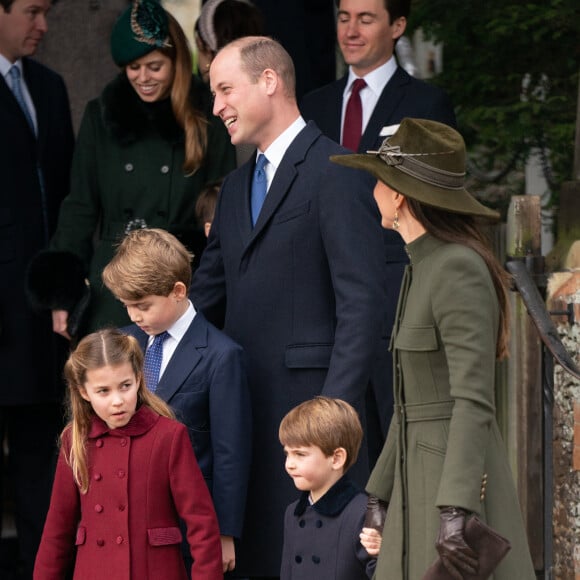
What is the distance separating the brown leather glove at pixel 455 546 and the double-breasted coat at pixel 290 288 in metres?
1.05

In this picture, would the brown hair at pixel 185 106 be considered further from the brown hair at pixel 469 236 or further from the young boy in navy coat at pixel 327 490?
the brown hair at pixel 469 236

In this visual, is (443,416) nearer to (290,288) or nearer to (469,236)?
(469,236)

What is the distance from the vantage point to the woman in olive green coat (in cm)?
390

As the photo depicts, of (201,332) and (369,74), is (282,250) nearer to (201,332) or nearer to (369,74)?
(201,332)

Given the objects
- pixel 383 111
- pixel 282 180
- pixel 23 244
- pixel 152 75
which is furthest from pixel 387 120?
pixel 23 244

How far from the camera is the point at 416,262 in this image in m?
4.15

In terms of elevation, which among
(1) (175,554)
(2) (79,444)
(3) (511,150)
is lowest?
(1) (175,554)

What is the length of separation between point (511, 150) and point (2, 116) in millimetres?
2469

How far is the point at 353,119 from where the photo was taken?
6496 millimetres

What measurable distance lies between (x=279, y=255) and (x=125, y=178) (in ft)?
4.55

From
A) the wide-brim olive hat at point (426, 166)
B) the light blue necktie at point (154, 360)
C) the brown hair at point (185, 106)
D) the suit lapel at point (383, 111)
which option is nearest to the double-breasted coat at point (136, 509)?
the light blue necktie at point (154, 360)

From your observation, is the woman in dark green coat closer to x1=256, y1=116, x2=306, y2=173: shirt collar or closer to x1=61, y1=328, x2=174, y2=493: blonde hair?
x1=256, y1=116, x2=306, y2=173: shirt collar

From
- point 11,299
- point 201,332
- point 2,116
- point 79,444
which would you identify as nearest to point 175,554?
point 79,444

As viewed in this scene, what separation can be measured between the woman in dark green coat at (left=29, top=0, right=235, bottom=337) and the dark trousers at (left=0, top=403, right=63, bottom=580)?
69 centimetres
